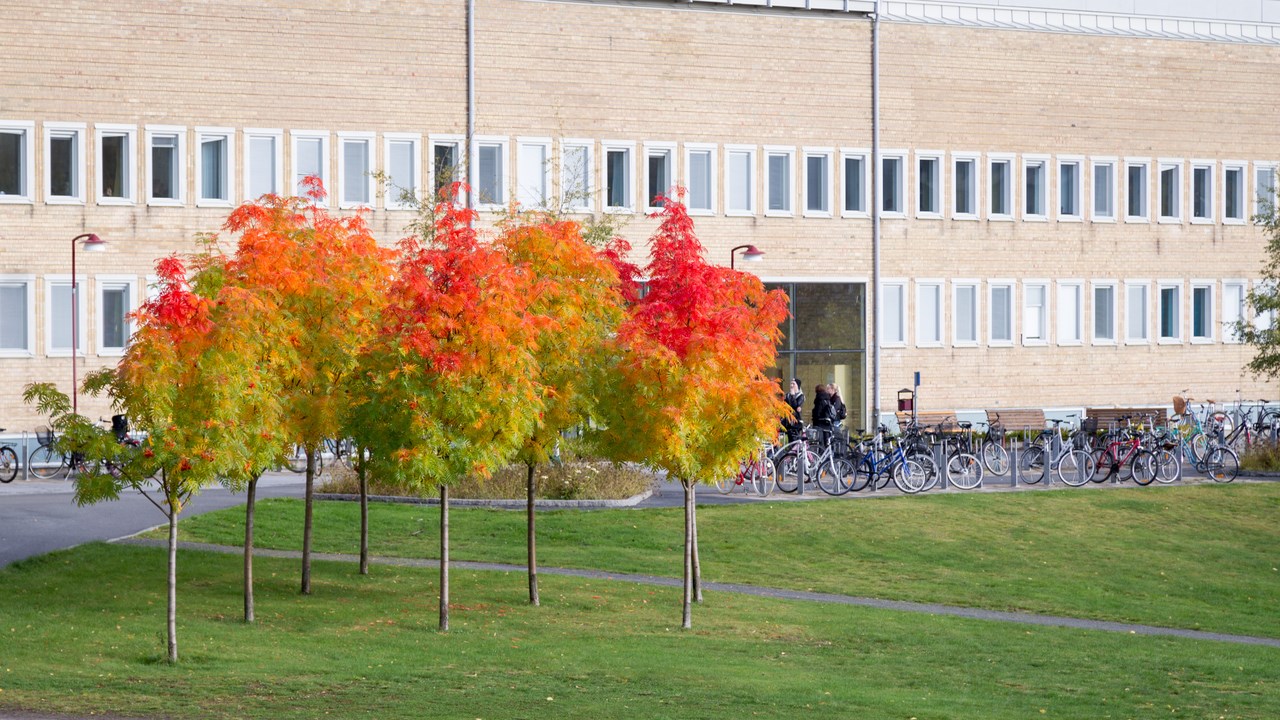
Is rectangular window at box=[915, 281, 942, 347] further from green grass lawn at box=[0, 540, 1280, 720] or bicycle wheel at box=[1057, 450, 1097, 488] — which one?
green grass lawn at box=[0, 540, 1280, 720]

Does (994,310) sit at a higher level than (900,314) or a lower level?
higher

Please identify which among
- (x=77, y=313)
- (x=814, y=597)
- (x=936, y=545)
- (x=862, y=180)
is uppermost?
(x=862, y=180)

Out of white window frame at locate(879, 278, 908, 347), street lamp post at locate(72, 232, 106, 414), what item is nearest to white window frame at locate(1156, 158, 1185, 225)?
white window frame at locate(879, 278, 908, 347)

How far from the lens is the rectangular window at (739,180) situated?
156 ft

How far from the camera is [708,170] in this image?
155 feet

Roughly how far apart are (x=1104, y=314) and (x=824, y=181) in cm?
1010

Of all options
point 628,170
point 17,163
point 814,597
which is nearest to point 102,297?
point 17,163

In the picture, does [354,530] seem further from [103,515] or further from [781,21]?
[781,21]

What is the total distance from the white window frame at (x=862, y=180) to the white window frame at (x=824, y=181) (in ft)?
0.76

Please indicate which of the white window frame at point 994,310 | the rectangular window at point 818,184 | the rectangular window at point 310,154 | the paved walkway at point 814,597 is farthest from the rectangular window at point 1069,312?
the paved walkway at point 814,597

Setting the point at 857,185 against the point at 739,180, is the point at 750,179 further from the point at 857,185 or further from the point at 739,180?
the point at 857,185

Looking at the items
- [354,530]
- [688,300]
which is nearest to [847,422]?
[354,530]

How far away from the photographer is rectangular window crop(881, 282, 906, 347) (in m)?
49.3

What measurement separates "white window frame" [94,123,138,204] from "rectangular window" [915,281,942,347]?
2115cm
